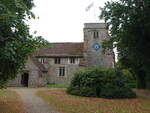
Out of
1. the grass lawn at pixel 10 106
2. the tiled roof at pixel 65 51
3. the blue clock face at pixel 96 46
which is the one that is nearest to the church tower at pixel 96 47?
the blue clock face at pixel 96 46

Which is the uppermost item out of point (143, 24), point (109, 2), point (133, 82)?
point (109, 2)

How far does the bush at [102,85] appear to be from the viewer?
73.6 ft

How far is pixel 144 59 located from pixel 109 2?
25.5 feet

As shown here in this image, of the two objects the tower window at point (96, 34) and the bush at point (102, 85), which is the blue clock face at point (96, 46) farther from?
the bush at point (102, 85)

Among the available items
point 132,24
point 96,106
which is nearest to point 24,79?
point 132,24

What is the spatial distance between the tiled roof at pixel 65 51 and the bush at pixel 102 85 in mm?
19270

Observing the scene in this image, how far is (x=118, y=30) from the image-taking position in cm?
2386

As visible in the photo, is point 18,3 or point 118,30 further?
point 118,30

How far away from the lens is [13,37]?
29.9ft

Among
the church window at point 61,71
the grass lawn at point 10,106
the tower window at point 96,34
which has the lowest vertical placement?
the grass lawn at point 10,106

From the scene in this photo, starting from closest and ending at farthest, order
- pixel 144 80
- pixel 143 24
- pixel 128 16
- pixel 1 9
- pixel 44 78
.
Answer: pixel 1 9 < pixel 143 24 < pixel 128 16 < pixel 144 80 < pixel 44 78

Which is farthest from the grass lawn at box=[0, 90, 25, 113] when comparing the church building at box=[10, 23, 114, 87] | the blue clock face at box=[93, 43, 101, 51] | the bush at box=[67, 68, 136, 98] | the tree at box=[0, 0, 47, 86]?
the blue clock face at box=[93, 43, 101, 51]

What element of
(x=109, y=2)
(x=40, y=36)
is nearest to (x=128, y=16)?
(x=109, y=2)

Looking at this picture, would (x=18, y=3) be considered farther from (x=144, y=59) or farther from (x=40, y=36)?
(x=144, y=59)
